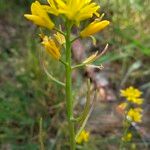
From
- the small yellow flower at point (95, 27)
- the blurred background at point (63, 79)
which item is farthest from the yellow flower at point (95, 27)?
the blurred background at point (63, 79)

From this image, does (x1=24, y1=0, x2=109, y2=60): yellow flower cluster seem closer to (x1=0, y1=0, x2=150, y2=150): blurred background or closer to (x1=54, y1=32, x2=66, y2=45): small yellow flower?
(x1=54, y1=32, x2=66, y2=45): small yellow flower

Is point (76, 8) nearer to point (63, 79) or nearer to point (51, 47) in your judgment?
point (51, 47)

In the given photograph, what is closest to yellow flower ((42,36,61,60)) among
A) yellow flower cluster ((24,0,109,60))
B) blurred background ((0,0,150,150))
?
yellow flower cluster ((24,0,109,60))

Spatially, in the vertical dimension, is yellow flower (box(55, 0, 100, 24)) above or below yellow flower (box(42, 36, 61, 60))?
above

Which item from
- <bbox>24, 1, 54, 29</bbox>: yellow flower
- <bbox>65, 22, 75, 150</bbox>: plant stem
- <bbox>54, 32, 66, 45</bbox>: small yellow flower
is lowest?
<bbox>65, 22, 75, 150</bbox>: plant stem

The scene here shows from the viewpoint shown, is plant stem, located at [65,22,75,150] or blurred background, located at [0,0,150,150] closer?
plant stem, located at [65,22,75,150]

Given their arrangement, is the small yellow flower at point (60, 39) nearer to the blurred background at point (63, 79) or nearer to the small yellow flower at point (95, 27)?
the small yellow flower at point (95, 27)

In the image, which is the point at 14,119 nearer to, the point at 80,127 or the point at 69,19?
the point at 80,127
